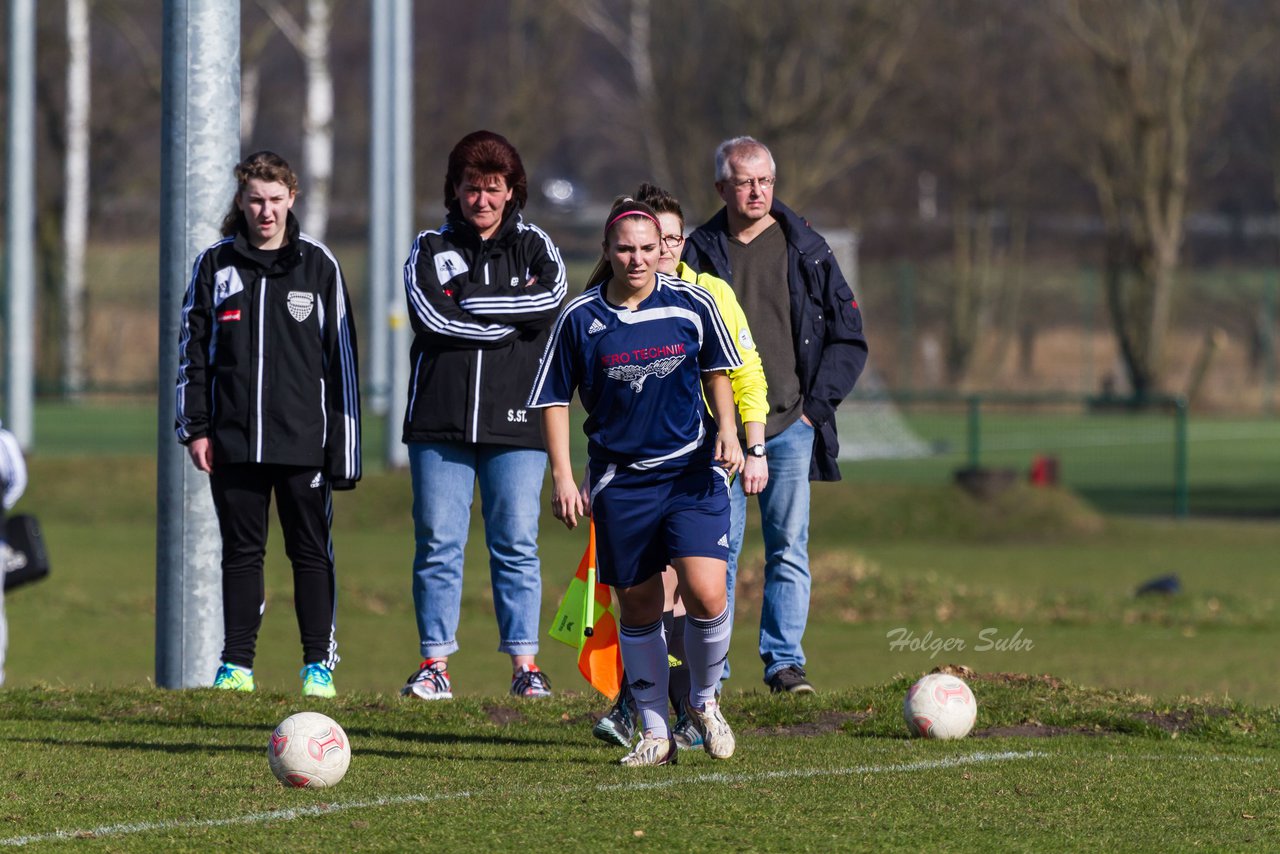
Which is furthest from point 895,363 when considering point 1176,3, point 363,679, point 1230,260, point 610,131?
point 363,679

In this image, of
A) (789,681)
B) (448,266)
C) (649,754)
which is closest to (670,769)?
(649,754)

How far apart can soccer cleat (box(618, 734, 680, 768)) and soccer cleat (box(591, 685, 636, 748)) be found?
279mm

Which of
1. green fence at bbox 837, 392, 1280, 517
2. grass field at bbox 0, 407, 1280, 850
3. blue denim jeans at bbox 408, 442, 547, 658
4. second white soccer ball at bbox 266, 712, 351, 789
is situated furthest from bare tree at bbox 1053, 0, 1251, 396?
second white soccer ball at bbox 266, 712, 351, 789

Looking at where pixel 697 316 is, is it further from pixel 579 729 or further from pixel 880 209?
pixel 880 209

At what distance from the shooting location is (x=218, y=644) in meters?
8.17

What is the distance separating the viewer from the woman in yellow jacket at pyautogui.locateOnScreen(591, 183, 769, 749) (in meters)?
6.49

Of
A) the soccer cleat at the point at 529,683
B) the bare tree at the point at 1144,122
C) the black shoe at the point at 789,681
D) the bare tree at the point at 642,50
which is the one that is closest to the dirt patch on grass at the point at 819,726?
the black shoe at the point at 789,681

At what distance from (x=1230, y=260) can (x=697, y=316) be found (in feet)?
185

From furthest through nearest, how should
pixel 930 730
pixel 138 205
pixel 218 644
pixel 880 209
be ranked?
pixel 880 209 < pixel 138 205 < pixel 218 644 < pixel 930 730

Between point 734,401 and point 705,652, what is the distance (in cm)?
86

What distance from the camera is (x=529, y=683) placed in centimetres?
779

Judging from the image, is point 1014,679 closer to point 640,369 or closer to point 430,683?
point 430,683

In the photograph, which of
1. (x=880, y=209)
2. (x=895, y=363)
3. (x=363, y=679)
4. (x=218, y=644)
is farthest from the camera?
(x=880, y=209)

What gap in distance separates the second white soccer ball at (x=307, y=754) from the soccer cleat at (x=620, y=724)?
1011 mm
